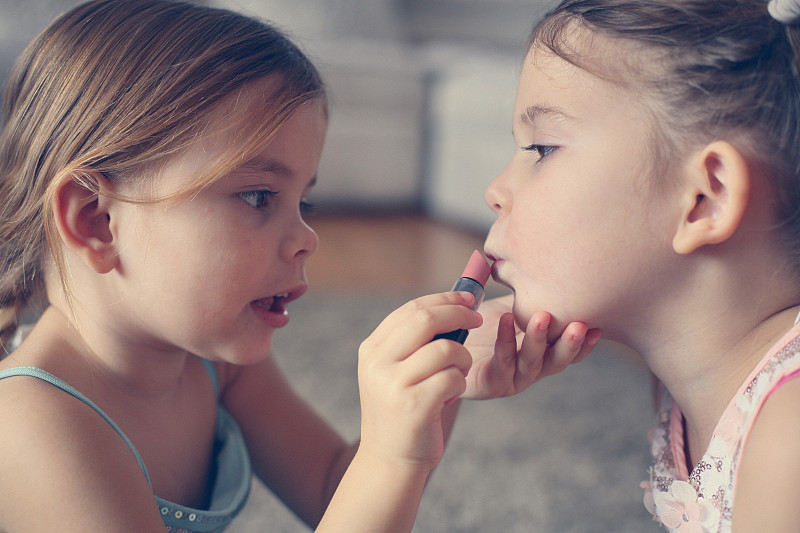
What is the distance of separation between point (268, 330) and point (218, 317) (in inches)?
2.3

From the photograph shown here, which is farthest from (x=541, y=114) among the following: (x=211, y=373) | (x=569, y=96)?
(x=211, y=373)

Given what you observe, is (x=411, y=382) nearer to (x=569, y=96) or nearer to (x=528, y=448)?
(x=569, y=96)

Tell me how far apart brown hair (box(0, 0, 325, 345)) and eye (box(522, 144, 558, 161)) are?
22 cm

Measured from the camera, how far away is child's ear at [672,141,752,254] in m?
0.60

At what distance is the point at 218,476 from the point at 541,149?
493 mm

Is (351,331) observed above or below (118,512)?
below

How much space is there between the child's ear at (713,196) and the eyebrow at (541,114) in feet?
0.38

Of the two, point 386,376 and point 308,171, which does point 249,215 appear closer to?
point 308,171

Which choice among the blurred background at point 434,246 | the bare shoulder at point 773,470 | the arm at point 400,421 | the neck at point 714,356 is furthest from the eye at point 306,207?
the bare shoulder at point 773,470

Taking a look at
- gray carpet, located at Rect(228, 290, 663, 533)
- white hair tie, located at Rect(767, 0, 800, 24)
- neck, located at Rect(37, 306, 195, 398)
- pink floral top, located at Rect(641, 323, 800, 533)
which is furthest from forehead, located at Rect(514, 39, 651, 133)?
gray carpet, located at Rect(228, 290, 663, 533)

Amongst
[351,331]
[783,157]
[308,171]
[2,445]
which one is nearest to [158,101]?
[308,171]

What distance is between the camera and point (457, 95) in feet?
8.61

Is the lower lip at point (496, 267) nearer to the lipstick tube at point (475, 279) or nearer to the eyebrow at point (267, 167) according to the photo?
the lipstick tube at point (475, 279)

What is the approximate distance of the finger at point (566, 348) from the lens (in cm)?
67
